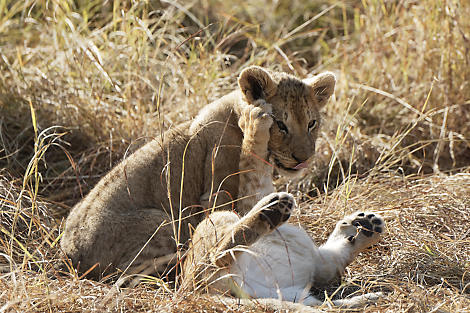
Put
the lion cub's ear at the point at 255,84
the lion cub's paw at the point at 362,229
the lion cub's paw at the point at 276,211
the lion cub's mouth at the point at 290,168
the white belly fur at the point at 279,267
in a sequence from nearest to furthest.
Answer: the lion cub's paw at the point at 276,211 → the white belly fur at the point at 279,267 → the lion cub's paw at the point at 362,229 → the lion cub's ear at the point at 255,84 → the lion cub's mouth at the point at 290,168

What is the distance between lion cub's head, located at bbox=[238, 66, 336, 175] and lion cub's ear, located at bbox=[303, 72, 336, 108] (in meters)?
0.10

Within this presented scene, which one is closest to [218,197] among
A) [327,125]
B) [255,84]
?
[255,84]

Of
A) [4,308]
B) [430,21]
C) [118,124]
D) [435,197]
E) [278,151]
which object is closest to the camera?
[4,308]

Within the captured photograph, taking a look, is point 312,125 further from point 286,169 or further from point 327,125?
point 327,125

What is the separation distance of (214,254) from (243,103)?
4.16 feet

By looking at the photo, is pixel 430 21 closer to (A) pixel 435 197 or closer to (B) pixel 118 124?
(A) pixel 435 197

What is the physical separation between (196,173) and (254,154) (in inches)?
18.5

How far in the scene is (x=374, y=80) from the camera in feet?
22.2

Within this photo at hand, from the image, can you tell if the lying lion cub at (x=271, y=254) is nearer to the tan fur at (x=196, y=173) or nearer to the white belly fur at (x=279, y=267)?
the white belly fur at (x=279, y=267)

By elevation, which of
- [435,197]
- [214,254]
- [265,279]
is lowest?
[435,197]

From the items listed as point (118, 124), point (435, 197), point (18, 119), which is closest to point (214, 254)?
point (435, 197)

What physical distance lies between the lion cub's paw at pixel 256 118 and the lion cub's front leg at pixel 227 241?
735mm

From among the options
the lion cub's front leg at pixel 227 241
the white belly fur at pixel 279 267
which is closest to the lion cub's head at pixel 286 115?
the white belly fur at pixel 279 267

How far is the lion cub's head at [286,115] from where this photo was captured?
4.25m
